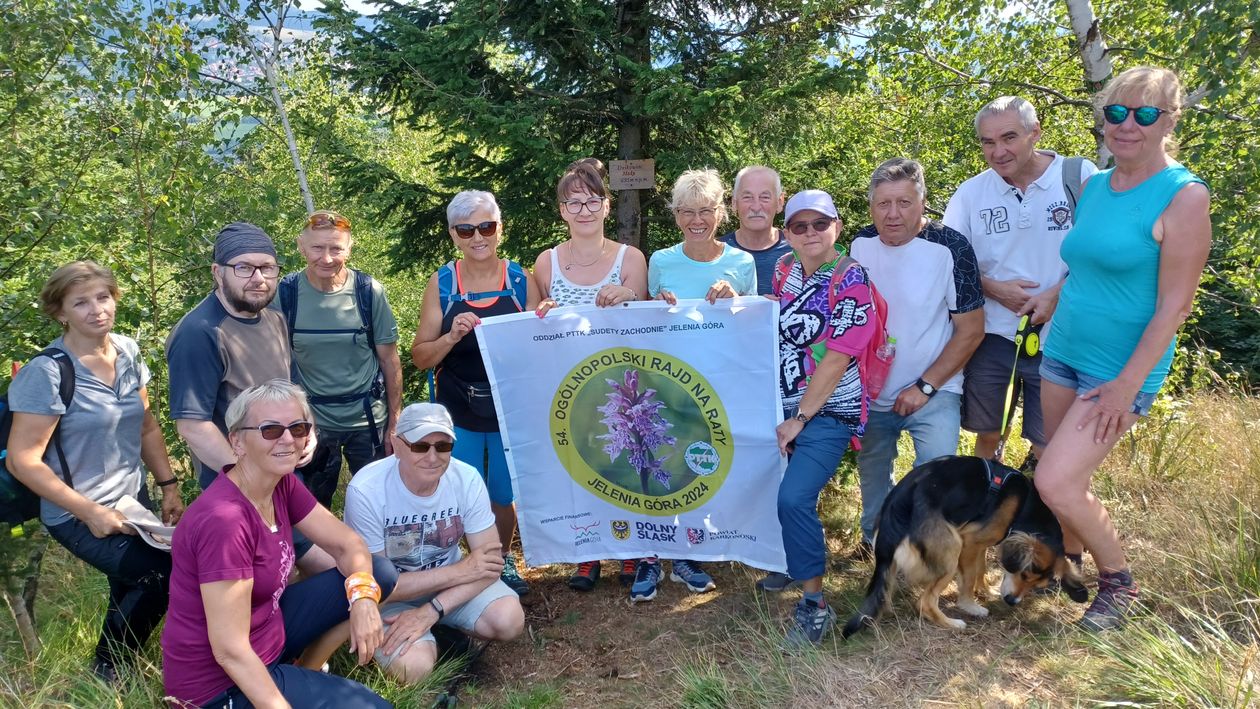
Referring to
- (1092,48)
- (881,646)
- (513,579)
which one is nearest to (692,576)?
(513,579)

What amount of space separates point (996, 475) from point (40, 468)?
434 centimetres

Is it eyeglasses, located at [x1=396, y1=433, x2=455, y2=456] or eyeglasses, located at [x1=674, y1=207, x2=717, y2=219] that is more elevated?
eyeglasses, located at [x1=674, y1=207, x2=717, y2=219]

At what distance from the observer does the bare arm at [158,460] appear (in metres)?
4.17

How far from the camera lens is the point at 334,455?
471 centimetres

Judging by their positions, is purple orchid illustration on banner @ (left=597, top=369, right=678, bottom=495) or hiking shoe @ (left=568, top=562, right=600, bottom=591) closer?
purple orchid illustration on banner @ (left=597, top=369, right=678, bottom=495)

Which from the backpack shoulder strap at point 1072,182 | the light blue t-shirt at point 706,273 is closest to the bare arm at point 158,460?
the light blue t-shirt at point 706,273

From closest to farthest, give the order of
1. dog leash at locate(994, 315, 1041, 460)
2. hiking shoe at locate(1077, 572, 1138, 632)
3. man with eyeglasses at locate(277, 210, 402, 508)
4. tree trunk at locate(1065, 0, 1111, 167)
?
hiking shoe at locate(1077, 572, 1138, 632)
dog leash at locate(994, 315, 1041, 460)
man with eyeglasses at locate(277, 210, 402, 508)
tree trunk at locate(1065, 0, 1111, 167)

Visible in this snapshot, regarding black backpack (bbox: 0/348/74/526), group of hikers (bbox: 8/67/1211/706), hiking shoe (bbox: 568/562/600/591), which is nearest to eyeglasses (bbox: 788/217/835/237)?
group of hikers (bbox: 8/67/1211/706)

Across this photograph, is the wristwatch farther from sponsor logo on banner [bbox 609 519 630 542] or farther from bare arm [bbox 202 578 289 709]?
bare arm [bbox 202 578 289 709]

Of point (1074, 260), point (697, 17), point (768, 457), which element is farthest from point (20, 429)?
point (697, 17)

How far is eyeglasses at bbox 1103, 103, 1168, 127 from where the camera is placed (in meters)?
3.32

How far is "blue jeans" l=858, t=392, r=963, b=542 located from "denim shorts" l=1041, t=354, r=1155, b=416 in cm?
51

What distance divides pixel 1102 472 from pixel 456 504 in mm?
4536

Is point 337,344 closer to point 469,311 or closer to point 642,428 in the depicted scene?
point 469,311
